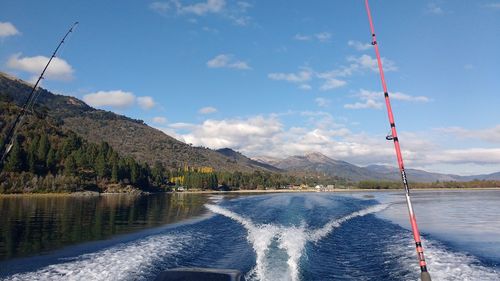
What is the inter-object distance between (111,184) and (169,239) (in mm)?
109197

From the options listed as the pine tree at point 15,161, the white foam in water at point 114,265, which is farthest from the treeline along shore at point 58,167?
the white foam in water at point 114,265

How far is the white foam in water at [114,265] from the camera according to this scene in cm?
1533

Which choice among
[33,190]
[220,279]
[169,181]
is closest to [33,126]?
[33,190]

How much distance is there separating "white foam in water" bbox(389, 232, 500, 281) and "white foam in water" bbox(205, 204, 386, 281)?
4.97m

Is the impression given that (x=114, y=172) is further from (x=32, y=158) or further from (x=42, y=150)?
(x=32, y=158)

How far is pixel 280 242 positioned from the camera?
23.5 meters

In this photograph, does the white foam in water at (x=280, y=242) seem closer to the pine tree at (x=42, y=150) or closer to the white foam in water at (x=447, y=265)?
→ the white foam in water at (x=447, y=265)

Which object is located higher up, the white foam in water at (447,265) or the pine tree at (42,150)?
the pine tree at (42,150)

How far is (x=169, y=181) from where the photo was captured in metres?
186

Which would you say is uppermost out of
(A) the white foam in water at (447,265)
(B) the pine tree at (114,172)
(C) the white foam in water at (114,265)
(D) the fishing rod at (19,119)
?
(B) the pine tree at (114,172)

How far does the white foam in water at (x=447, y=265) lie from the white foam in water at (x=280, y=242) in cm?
497

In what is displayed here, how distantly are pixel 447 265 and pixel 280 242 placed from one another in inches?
339

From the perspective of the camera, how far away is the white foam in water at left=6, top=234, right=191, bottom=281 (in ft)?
50.3

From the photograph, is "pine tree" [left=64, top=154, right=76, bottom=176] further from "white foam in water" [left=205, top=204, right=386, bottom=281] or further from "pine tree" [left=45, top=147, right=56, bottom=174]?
"white foam in water" [left=205, top=204, right=386, bottom=281]
